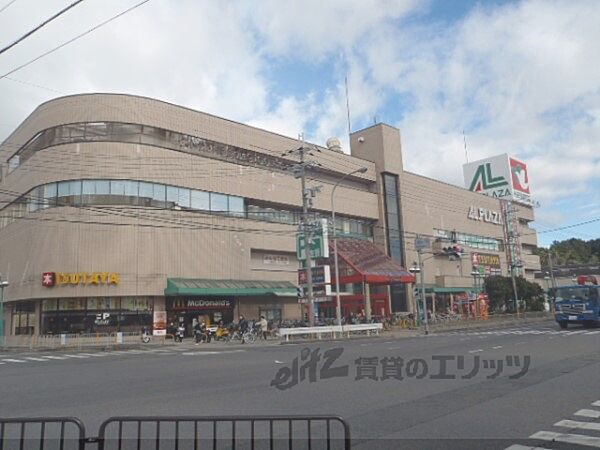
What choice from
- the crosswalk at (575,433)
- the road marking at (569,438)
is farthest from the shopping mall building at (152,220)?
the road marking at (569,438)

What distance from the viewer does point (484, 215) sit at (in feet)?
249

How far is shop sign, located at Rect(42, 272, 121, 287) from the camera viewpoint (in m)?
35.4

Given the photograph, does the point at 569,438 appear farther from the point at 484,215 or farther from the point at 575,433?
the point at 484,215

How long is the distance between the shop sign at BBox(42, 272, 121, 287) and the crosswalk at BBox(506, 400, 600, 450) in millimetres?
32361

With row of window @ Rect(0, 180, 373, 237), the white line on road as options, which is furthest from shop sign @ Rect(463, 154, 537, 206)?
the white line on road

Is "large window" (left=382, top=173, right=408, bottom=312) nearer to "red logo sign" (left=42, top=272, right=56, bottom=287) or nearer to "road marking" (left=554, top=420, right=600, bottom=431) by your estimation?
"red logo sign" (left=42, top=272, right=56, bottom=287)

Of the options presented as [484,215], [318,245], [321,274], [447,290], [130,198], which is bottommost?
[447,290]

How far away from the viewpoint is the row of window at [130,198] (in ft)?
122

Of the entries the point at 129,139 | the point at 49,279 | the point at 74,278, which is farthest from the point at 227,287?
the point at 129,139

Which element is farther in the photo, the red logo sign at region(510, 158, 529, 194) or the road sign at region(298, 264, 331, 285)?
the red logo sign at region(510, 158, 529, 194)

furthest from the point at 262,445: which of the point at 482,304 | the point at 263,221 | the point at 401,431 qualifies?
the point at 482,304

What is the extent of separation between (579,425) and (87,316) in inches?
1332

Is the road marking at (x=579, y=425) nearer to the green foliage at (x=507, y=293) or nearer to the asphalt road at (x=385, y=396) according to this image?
the asphalt road at (x=385, y=396)

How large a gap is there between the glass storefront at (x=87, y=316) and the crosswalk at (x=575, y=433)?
33.1m
